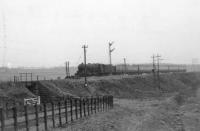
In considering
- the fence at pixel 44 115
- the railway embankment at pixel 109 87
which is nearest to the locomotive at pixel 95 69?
the railway embankment at pixel 109 87

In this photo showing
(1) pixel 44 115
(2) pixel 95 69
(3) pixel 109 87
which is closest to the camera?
(1) pixel 44 115

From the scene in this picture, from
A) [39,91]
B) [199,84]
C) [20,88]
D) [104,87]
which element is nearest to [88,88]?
[104,87]

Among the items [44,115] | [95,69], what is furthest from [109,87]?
[44,115]

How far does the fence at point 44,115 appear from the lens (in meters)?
14.8

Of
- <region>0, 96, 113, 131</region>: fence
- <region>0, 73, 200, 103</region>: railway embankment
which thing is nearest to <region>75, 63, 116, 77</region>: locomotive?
<region>0, 73, 200, 103</region>: railway embankment

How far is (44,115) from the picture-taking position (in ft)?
56.9

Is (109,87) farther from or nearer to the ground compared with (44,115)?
nearer to the ground

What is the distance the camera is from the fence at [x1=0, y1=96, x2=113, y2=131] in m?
14.8

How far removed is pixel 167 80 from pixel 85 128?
320ft

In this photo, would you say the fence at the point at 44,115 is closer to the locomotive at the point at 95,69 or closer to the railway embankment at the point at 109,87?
the railway embankment at the point at 109,87

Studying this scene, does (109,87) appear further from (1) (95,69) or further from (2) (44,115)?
(2) (44,115)

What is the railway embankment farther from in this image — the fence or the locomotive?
the fence

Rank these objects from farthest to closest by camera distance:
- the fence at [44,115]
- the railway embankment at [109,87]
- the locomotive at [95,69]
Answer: the locomotive at [95,69] < the railway embankment at [109,87] < the fence at [44,115]

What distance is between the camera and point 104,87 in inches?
3049
